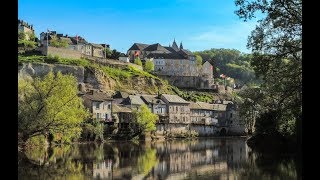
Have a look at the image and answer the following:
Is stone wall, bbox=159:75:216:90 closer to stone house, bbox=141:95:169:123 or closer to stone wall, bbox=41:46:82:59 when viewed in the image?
stone wall, bbox=41:46:82:59

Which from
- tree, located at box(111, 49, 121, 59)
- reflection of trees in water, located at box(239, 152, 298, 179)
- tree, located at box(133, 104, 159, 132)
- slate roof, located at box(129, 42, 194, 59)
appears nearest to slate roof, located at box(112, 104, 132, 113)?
tree, located at box(133, 104, 159, 132)

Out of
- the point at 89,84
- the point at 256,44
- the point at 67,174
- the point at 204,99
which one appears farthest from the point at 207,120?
the point at 256,44

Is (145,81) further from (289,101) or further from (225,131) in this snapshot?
(289,101)

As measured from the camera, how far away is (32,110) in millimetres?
43156

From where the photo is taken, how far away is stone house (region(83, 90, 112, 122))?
309 ft

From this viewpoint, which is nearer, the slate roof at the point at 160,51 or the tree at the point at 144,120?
the tree at the point at 144,120

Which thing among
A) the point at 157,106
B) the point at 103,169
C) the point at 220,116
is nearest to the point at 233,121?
the point at 220,116

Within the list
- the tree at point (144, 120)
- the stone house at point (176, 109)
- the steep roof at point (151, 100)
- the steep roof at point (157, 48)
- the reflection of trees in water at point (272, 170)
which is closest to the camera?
the reflection of trees in water at point (272, 170)

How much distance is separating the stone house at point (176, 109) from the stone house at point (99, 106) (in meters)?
22.1

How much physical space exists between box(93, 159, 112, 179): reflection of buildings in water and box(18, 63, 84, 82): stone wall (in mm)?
69445

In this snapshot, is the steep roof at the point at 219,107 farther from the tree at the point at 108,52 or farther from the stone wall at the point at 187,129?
the tree at the point at 108,52

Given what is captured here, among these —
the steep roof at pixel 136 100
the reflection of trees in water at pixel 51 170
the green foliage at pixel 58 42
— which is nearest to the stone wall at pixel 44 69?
the green foliage at pixel 58 42

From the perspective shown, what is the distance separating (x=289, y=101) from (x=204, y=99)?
12638 cm

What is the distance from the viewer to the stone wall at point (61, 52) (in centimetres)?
12449
